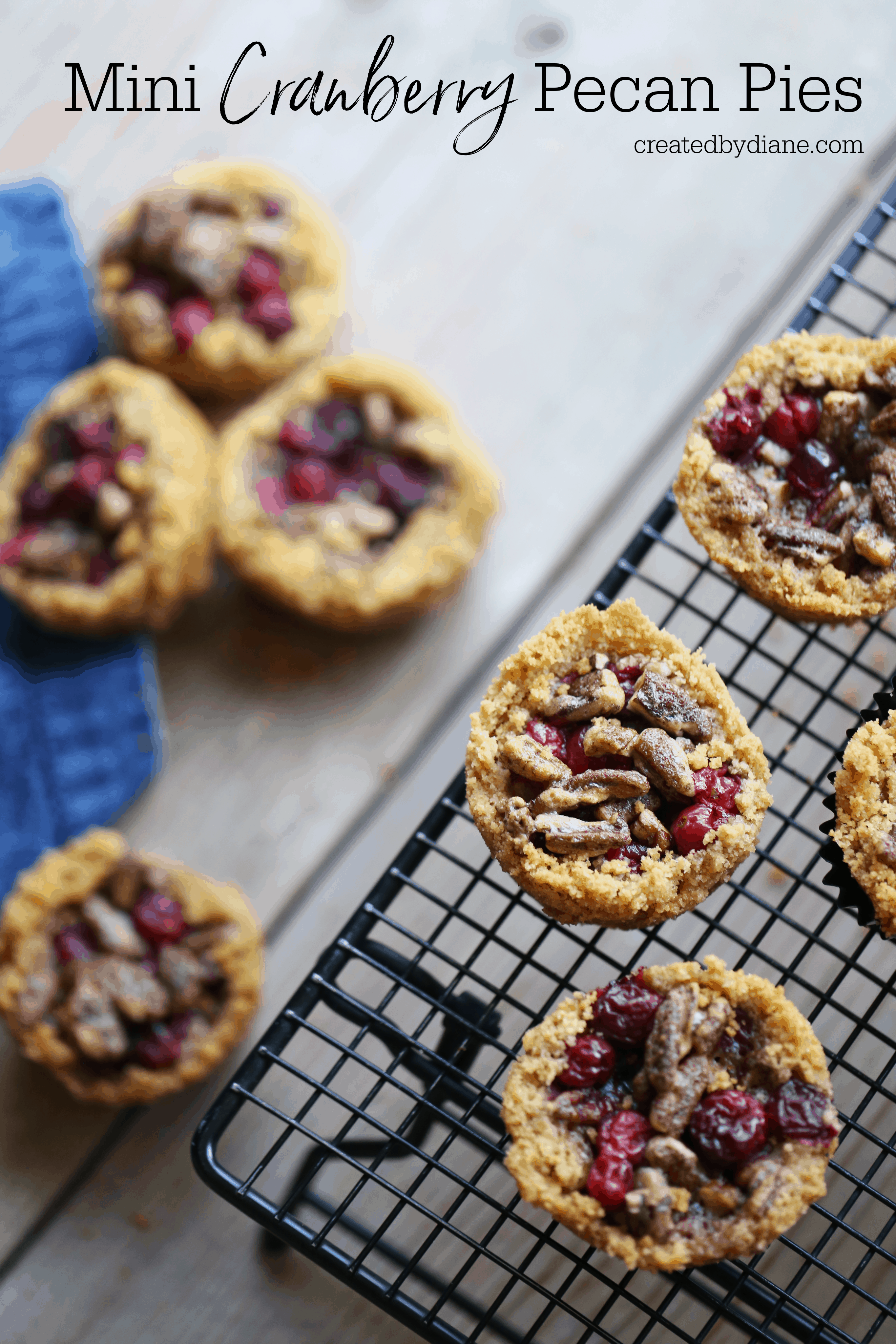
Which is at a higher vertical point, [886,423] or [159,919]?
[886,423]

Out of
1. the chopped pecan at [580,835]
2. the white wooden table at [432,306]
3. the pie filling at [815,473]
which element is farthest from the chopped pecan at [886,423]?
the white wooden table at [432,306]

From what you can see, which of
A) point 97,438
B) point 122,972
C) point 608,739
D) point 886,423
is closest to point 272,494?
point 97,438

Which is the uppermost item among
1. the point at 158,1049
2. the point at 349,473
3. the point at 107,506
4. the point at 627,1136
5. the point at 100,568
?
the point at 349,473

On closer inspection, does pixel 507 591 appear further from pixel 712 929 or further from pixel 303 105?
pixel 303 105

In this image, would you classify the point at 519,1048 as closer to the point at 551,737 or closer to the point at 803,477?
the point at 551,737

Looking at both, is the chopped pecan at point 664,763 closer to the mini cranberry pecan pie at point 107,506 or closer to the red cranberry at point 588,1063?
the red cranberry at point 588,1063

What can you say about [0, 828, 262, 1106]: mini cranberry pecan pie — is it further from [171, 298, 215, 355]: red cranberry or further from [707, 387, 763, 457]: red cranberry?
[707, 387, 763, 457]: red cranberry

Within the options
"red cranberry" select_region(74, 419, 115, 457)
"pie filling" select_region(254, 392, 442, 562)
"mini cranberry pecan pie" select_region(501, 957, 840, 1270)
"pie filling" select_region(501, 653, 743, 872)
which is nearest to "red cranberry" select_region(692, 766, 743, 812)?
"pie filling" select_region(501, 653, 743, 872)

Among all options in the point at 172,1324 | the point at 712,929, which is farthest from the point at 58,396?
the point at 172,1324
